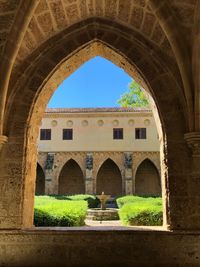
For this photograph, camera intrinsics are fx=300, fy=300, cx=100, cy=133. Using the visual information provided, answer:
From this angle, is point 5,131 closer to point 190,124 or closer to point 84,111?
point 190,124

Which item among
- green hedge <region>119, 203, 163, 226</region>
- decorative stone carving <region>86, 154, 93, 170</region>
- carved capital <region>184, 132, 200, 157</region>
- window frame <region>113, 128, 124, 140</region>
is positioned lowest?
green hedge <region>119, 203, 163, 226</region>

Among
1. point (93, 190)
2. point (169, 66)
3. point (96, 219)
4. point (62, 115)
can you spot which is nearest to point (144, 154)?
point (93, 190)

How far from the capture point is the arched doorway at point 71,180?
23.8m

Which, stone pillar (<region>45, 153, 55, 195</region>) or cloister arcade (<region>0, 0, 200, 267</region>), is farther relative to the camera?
stone pillar (<region>45, 153, 55, 195</region>)

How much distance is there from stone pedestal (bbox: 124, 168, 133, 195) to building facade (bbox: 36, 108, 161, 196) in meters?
0.48

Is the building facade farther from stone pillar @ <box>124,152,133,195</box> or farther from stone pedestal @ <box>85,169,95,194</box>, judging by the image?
stone pedestal @ <box>85,169,95,194</box>

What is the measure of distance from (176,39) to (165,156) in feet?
5.69

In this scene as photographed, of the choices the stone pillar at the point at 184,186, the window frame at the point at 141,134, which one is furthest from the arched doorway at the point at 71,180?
the stone pillar at the point at 184,186

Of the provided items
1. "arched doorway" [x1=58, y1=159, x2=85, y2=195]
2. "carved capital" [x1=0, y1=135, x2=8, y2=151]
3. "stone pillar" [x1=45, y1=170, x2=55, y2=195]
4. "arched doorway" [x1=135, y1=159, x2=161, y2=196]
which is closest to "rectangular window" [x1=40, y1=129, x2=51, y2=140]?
"arched doorway" [x1=58, y1=159, x2=85, y2=195]

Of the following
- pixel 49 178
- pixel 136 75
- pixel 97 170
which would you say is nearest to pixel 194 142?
pixel 136 75

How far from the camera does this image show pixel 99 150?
2350cm

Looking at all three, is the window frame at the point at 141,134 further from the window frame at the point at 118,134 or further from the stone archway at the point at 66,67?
the stone archway at the point at 66,67

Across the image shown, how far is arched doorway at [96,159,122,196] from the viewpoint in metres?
23.3

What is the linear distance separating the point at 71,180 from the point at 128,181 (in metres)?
4.83
